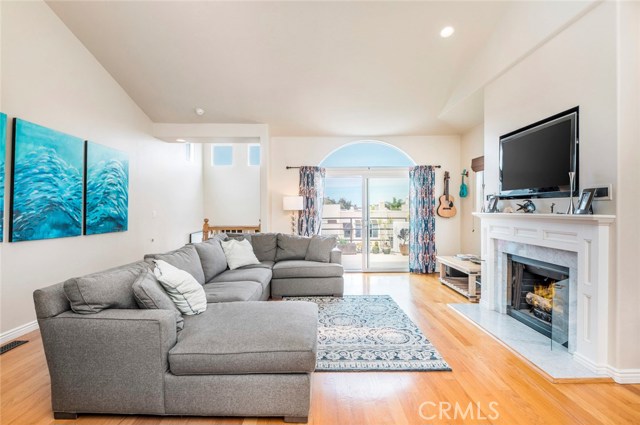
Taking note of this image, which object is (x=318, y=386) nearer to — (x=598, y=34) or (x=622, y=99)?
(x=622, y=99)

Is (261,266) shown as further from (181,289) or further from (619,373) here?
(619,373)

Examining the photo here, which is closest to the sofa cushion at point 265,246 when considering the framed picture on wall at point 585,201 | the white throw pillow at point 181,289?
the white throw pillow at point 181,289

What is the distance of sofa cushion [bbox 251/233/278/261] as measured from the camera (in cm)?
473

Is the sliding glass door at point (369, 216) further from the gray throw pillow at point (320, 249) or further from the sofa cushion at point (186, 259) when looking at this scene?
the sofa cushion at point (186, 259)

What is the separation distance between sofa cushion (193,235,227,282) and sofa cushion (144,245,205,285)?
140 mm

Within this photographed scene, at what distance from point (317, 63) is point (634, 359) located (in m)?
4.23

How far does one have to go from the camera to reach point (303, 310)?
231 centimetres

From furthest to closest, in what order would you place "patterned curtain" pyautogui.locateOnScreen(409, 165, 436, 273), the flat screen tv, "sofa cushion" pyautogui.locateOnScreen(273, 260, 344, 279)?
"patterned curtain" pyautogui.locateOnScreen(409, 165, 436, 273), "sofa cushion" pyautogui.locateOnScreen(273, 260, 344, 279), the flat screen tv

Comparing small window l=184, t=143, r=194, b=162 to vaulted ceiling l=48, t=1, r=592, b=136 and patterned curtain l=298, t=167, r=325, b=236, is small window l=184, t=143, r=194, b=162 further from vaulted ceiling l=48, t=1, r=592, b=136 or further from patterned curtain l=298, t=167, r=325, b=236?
patterned curtain l=298, t=167, r=325, b=236

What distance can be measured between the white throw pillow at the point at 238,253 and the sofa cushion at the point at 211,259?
0.36 feet

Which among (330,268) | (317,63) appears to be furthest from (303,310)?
(317,63)

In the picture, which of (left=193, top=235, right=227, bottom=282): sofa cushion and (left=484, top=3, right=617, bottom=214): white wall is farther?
(left=193, top=235, right=227, bottom=282): sofa cushion
